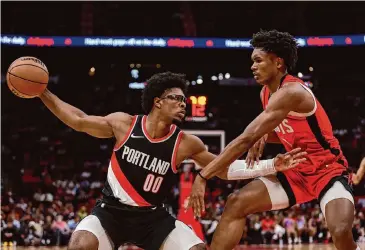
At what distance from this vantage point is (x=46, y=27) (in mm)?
19875

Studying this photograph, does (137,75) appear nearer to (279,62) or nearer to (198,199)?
(279,62)

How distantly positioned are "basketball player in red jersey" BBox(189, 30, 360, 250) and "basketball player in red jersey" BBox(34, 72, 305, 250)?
0.21m

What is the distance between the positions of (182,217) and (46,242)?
4025 millimetres

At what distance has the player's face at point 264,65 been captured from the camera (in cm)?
497

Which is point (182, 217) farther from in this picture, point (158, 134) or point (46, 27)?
point (46, 27)

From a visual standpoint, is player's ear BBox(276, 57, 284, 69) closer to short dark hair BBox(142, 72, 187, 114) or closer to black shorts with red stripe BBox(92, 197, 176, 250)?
short dark hair BBox(142, 72, 187, 114)

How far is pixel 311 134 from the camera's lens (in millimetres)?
4926

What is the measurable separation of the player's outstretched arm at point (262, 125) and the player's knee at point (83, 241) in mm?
981

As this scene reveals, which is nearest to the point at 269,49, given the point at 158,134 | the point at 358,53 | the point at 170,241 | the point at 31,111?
the point at 158,134

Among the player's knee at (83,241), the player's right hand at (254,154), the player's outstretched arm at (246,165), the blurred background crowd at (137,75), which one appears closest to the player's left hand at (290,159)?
the player's outstretched arm at (246,165)

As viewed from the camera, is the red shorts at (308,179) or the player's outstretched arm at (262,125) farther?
the red shorts at (308,179)

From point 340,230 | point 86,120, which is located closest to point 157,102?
point 86,120

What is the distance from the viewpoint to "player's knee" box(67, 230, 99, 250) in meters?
4.54

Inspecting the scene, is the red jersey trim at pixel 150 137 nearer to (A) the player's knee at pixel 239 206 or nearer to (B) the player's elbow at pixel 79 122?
(B) the player's elbow at pixel 79 122
